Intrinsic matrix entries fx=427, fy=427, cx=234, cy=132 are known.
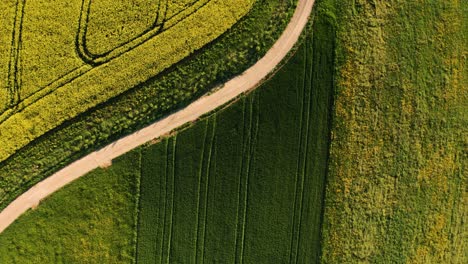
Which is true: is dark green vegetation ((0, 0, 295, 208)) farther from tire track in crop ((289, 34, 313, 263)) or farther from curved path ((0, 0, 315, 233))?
tire track in crop ((289, 34, 313, 263))

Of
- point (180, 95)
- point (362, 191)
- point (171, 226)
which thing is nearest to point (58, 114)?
point (180, 95)

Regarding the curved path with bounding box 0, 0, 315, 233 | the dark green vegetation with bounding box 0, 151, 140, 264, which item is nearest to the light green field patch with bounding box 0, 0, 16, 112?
the curved path with bounding box 0, 0, 315, 233

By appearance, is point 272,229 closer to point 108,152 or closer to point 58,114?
point 108,152

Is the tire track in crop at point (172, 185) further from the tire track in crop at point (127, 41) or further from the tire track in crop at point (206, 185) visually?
the tire track in crop at point (127, 41)

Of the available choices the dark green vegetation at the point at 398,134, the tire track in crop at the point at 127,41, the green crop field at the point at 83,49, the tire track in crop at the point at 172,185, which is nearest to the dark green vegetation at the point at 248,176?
the tire track in crop at the point at 172,185

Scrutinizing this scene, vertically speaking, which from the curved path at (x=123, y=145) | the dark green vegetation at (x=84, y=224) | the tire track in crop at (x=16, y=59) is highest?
the tire track in crop at (x=16, y=59)

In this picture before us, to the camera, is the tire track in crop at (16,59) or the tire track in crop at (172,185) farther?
the tire track in crop at (172,185)

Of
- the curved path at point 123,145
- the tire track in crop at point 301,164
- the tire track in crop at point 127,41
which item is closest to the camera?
the tire track in crop at point 127,41
